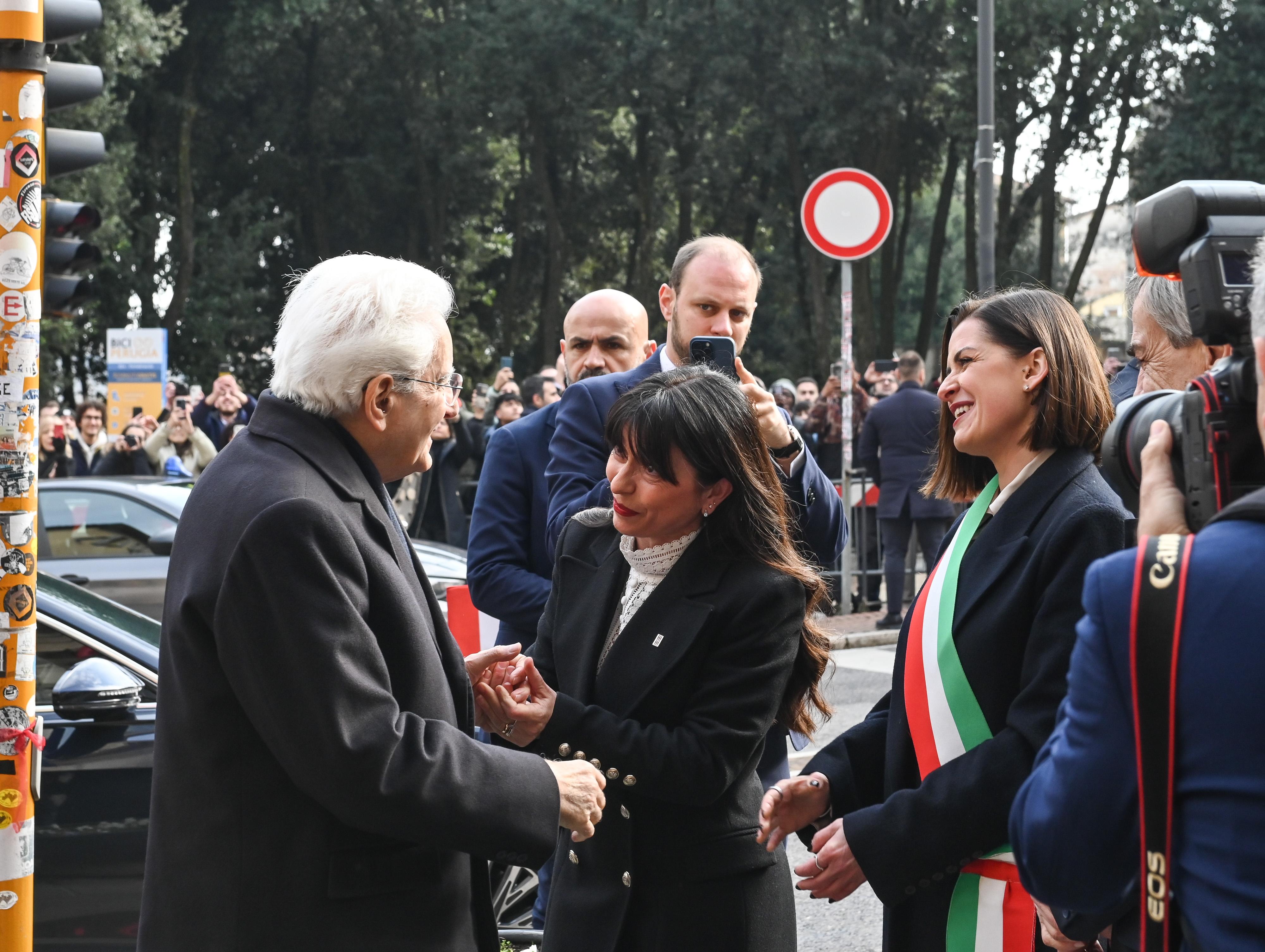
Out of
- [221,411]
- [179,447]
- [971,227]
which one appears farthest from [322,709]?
[971,227]

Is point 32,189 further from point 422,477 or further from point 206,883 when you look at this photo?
point 422,477

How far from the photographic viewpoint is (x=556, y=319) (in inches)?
1367

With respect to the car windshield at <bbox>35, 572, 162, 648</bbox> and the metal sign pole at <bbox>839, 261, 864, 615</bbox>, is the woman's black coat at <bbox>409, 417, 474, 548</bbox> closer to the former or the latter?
the metal sign pole at <bbox>839, 261, 864, 615</bbox>

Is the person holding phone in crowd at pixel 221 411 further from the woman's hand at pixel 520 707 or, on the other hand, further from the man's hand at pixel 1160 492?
the man's hand at pixel 1160 492

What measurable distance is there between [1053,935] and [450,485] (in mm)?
10795

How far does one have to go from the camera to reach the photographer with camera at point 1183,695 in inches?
63.2

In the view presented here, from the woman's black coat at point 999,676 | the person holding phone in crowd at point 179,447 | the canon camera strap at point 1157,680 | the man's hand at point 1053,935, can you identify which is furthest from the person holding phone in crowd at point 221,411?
the canon camera strap at point 1157,680

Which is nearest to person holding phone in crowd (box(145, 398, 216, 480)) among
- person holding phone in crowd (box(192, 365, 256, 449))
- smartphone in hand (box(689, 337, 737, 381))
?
person holding phone in crowd (box(192, 365, 256, 449))

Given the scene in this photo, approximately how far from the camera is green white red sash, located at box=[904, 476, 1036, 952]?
8.64 ft

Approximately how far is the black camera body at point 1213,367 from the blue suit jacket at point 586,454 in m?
1.63

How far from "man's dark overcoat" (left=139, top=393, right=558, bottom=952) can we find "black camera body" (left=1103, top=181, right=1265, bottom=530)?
1168 mm

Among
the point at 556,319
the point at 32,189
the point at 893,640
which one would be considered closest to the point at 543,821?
the point at 32,189

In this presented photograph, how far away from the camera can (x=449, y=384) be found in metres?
2.71

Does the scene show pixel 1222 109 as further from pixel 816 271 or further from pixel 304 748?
pixel 304 748
